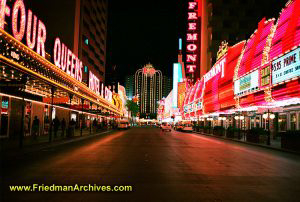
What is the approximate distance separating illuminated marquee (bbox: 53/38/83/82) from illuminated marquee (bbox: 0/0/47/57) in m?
3.75

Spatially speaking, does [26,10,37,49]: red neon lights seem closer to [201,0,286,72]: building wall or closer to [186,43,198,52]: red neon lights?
[201,0,286,72]: building wall

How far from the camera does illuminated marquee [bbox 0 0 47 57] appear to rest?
56.8ft

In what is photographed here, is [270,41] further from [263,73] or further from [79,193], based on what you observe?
[79,193]

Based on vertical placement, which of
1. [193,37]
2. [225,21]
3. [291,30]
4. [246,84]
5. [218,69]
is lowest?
[246,84]

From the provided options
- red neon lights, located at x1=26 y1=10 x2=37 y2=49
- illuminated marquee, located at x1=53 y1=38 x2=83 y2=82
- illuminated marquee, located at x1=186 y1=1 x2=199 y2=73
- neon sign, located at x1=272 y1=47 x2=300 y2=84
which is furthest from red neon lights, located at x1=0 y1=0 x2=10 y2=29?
illuminated marquee, located at x1=186 y1=1 x2=199 y2=73

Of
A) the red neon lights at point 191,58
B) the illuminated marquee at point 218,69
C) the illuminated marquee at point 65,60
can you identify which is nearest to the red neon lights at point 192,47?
the red neon lights at point 191,58

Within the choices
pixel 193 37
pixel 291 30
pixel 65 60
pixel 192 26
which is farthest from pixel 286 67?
pixel 192 26

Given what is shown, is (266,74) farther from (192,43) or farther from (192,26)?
(192,26)

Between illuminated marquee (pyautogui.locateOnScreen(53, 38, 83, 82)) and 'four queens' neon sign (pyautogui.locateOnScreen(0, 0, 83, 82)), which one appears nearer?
'four queens' neon sign (pyautogui.locateOnScreen(0, 0, 83, 82))

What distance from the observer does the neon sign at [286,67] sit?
21.6 metres

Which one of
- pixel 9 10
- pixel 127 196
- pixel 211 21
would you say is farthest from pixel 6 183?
pixel 211 21

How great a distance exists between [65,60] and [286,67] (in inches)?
839

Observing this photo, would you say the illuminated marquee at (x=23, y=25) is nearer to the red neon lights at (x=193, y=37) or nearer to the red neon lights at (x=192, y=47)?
the red neon lights at (x=192, y=47)

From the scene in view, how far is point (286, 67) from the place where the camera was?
77.0 ft
